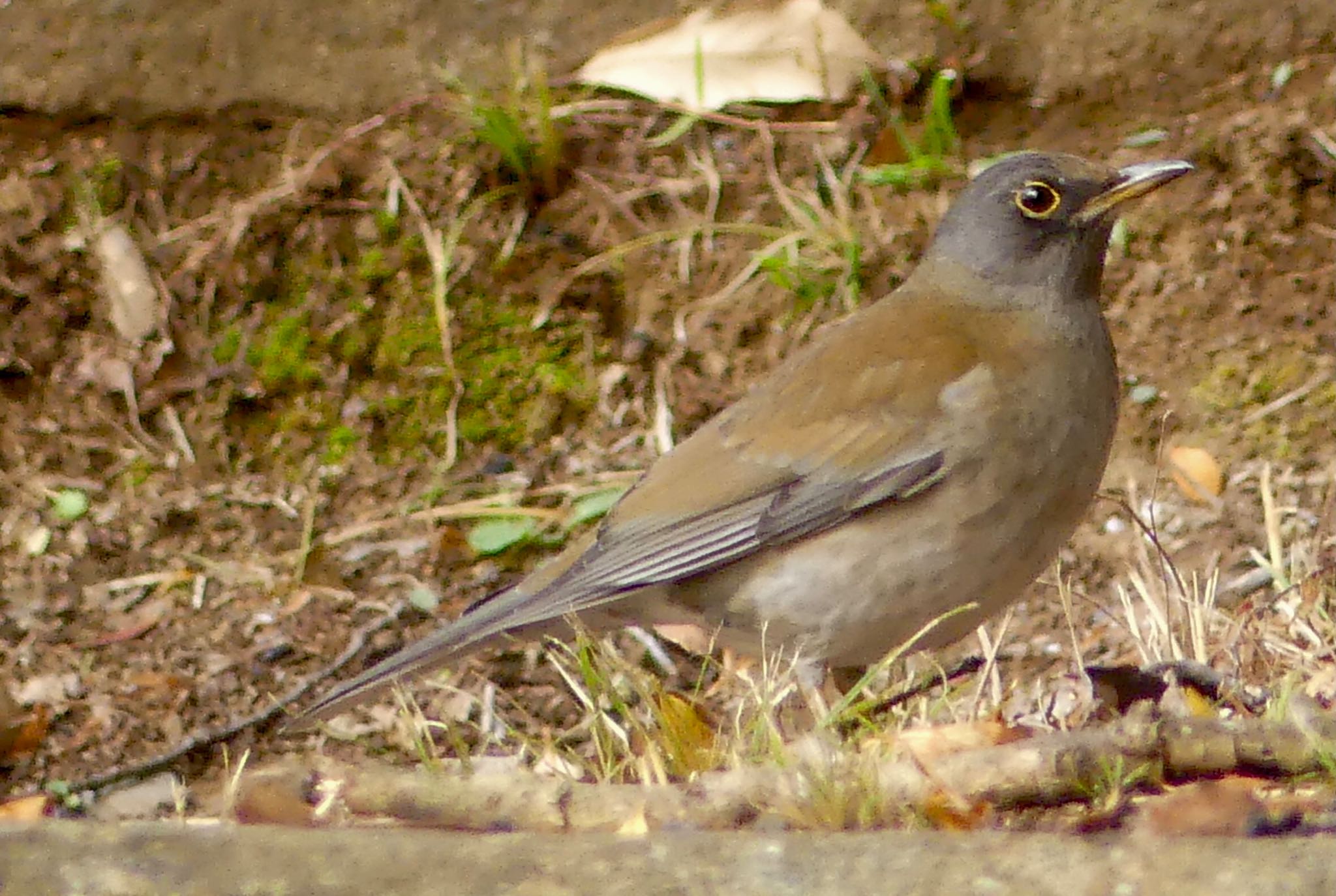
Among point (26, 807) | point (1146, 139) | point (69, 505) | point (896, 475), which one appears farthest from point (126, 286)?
point (1146, 139)

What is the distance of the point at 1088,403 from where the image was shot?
4.04m

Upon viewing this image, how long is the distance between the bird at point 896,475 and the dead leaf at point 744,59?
184 centimetres

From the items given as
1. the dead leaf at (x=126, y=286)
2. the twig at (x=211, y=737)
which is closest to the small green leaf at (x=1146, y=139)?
the twig at (x=211, y=737)

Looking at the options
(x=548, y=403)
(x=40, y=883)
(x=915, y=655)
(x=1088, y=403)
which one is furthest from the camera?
(x=548, y=403)

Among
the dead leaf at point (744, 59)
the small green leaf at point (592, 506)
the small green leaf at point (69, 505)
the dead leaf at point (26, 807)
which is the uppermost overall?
the dead leaf at point (744, 59)

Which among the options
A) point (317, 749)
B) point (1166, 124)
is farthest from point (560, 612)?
point (1166, 124)

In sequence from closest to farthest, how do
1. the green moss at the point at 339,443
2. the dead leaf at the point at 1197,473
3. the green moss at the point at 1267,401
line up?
the dead leaf at the point at 1197,473 → the green moss at the point at 1267,401 → the green moss at the point at 339,443

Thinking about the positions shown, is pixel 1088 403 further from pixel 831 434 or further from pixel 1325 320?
pixel 1325 320

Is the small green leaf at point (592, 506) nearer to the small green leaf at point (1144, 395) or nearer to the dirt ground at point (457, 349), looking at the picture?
the dirt ground at point (457, 349)

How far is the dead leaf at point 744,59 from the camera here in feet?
20.3

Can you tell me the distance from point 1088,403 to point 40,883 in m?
2.69

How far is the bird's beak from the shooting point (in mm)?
4191

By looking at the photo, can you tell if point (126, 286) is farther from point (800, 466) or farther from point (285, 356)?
point (800, 466)

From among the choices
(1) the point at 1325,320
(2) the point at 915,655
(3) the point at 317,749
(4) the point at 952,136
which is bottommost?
(3) the point at 317,749
